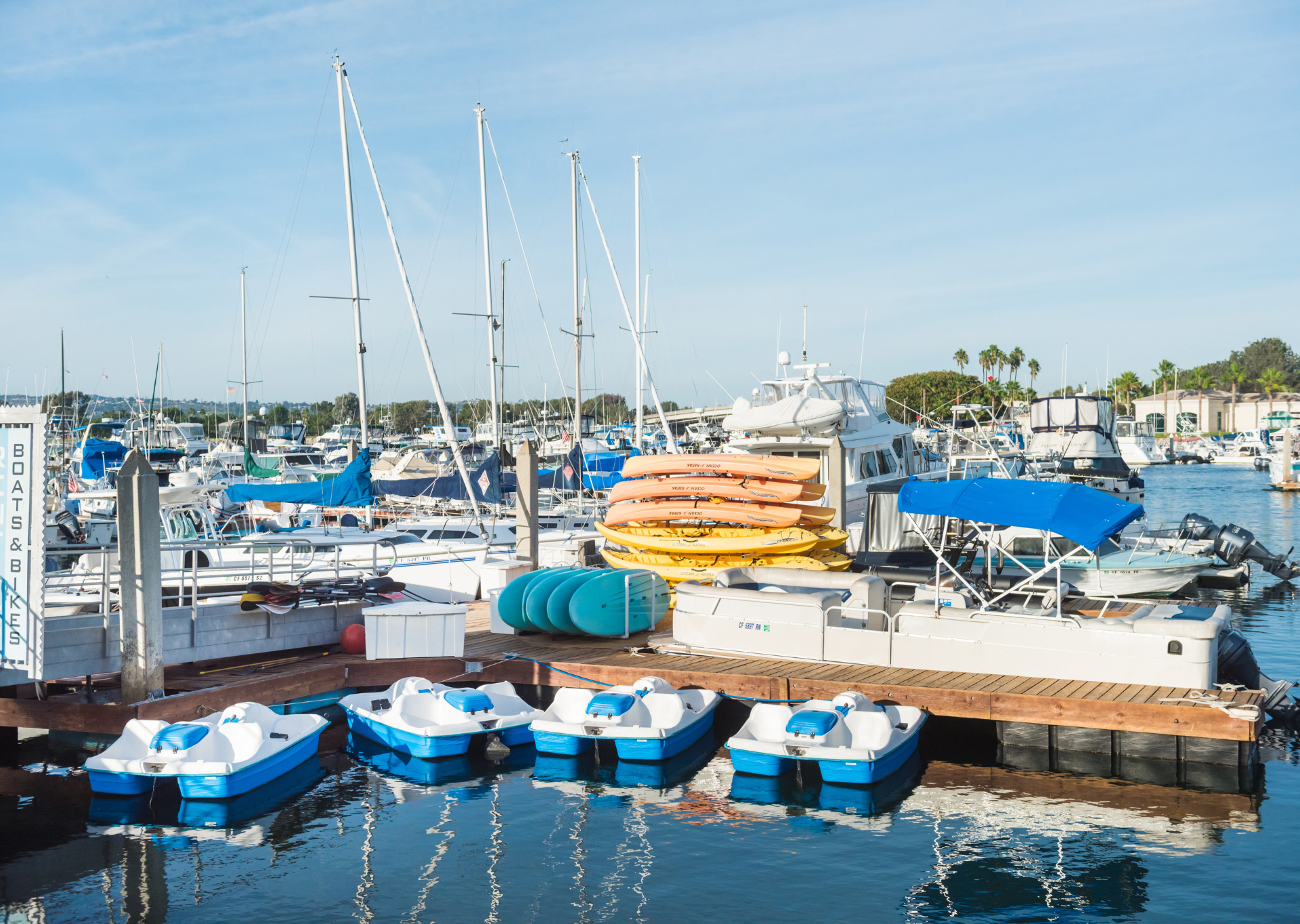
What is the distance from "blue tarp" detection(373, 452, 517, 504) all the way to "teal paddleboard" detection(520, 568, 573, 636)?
7.89 meters

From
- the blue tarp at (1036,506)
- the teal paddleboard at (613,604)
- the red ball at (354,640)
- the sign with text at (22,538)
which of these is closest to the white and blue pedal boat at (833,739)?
the blue tarp at (1036,506)

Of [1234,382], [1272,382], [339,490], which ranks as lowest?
[339,490]

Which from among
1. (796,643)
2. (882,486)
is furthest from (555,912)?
(882,486)

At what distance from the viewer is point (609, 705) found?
13.0m

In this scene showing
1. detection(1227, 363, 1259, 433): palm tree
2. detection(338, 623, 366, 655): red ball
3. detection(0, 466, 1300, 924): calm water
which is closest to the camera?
Result: detection(0, 466, 1300, 924): calm water

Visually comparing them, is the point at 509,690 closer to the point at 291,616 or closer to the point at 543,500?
the point at 291,616

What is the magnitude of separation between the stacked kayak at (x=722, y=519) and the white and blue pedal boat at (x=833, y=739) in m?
5.34

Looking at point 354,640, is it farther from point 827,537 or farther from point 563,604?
point 827,537

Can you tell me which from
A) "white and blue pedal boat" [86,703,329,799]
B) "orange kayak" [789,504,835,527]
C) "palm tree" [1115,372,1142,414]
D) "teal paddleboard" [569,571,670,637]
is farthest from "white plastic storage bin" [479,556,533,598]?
"palm tree" [1115,372,1142,414]

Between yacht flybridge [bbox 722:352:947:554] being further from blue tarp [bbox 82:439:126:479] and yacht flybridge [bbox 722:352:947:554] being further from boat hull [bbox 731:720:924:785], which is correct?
blue tarp [bbox 82:439:126:479]

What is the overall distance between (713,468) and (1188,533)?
18487 millimetres

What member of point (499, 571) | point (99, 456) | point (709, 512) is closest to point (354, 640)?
point (499, 571)

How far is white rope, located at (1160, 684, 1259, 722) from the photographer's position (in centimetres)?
1143

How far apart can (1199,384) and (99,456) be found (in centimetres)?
14296
